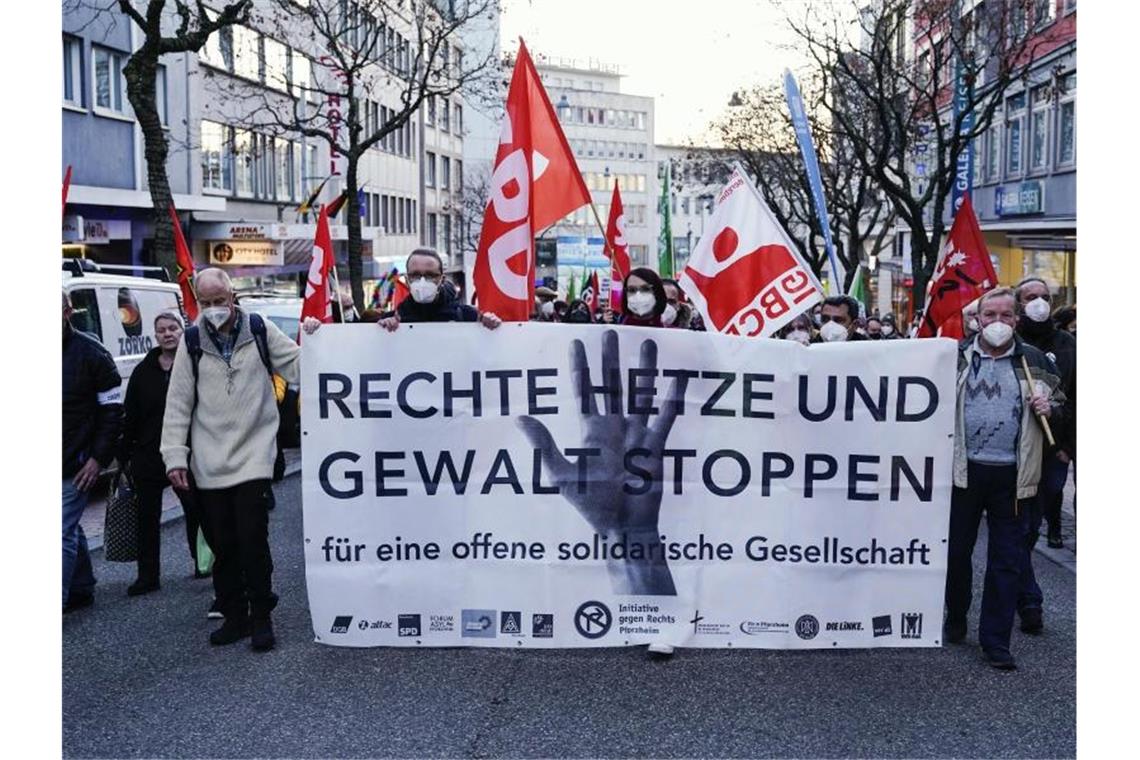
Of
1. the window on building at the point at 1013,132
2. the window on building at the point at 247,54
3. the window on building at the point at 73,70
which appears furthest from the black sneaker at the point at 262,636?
the window on building at the point at 1013,132

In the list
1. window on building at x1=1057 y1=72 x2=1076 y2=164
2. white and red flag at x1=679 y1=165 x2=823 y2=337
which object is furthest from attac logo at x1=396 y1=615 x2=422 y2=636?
window on building at x1=1057 y1=72 x2=1076 y2=164

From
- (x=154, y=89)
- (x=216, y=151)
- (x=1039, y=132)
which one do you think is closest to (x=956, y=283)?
(x=154, y=89)

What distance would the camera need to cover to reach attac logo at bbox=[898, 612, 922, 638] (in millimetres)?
6488

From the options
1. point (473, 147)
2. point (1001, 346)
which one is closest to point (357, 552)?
point (1001, 346)

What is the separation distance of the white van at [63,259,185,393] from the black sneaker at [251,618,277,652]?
6029 mm

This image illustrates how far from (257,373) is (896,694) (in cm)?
332

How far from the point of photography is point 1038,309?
28.7 feet

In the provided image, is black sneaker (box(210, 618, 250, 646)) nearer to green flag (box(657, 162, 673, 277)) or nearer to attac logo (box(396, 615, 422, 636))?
attac logo (box(396, 615, 422, 636))

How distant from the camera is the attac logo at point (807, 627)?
641 cm

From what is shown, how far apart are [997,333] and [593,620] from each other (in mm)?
2307

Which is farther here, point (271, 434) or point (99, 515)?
point (99, 515)

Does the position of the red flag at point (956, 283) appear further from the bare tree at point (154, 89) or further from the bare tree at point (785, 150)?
the bare tree at point (785, 150)

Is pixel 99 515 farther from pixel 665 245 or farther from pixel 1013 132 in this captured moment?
pixel 1013 132

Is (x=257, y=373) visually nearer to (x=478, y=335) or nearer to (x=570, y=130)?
(x=478, y=335)
